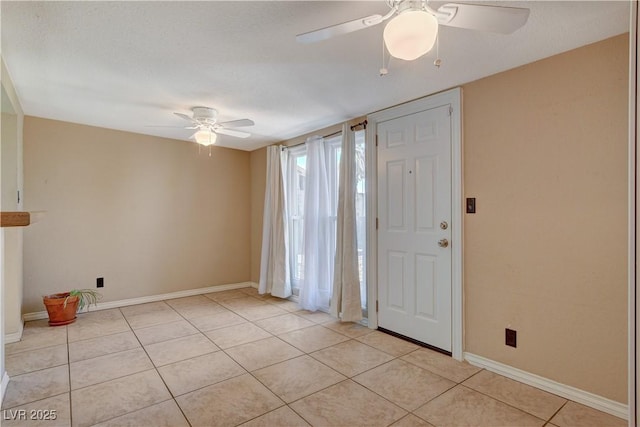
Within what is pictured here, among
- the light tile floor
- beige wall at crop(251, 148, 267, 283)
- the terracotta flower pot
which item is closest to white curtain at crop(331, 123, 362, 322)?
the light tile floor

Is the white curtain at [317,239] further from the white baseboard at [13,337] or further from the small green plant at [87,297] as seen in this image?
the white baseboard at [13,337]

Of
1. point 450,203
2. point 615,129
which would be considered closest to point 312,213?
point 450,203

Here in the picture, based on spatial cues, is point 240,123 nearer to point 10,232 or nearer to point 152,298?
point 10,232

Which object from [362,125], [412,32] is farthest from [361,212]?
[412,32]

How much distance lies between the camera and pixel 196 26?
1.82 meters

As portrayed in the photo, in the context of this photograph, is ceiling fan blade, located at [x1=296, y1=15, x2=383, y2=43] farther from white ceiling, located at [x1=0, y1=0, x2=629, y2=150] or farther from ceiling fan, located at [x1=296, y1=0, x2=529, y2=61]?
white ceiling, located at [x1=0, y1=0, x2=629, y2=150]

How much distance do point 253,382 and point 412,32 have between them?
229cm

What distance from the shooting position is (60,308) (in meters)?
3.40

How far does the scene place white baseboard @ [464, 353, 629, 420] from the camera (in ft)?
6.23

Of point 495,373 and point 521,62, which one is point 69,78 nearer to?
point 521,62

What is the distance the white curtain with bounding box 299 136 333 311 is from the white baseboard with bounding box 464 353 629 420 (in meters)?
1.79

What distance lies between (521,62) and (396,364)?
2385 millimetres

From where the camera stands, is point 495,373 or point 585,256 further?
point 495,373

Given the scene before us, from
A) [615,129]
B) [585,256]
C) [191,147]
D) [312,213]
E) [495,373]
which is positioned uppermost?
[191,147]
